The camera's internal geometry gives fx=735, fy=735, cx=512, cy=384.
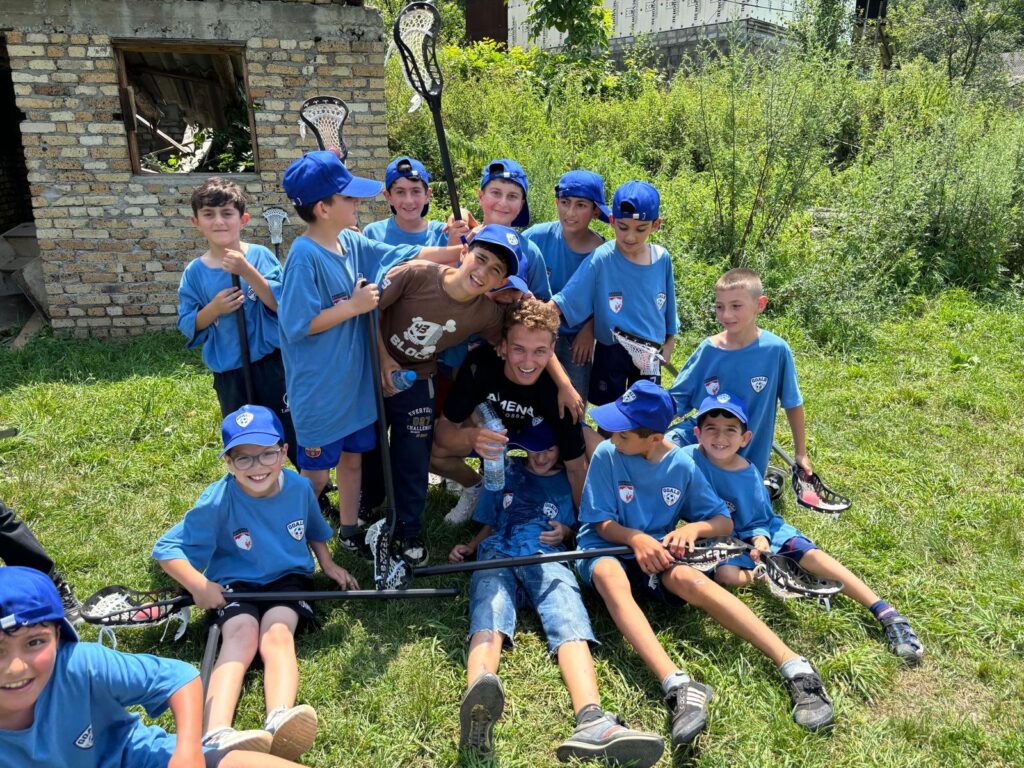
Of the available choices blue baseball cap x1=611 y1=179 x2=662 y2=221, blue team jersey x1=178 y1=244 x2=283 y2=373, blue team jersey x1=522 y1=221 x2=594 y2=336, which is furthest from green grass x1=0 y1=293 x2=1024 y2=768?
blue baseball cap x1=611 y1=179 x2=662 y2=221

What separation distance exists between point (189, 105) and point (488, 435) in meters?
10.4

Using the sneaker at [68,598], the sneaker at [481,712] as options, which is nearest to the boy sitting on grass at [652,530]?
the sneaker at [481,712]

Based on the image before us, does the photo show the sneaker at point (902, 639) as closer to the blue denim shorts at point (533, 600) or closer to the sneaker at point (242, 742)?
the blue denim shorts at point (533, 600)

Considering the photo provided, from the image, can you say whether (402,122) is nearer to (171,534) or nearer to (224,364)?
(224,364)

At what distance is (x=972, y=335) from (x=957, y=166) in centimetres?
265

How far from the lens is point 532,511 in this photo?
3678 millimetres

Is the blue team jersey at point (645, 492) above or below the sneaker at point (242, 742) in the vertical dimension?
above

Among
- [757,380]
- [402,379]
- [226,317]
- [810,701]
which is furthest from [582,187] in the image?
[810,701]

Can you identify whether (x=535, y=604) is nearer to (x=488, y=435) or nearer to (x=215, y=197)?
(x=488, y=435)

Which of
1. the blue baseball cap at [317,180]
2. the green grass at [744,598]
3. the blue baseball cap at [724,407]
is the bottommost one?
the green grass at [744,598]

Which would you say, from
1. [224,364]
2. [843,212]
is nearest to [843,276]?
[843,212]

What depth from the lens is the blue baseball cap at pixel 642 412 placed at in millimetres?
3170

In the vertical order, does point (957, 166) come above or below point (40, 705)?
above

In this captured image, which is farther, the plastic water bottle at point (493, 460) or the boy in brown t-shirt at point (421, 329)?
the plastic water bottle at point (493, 460)
